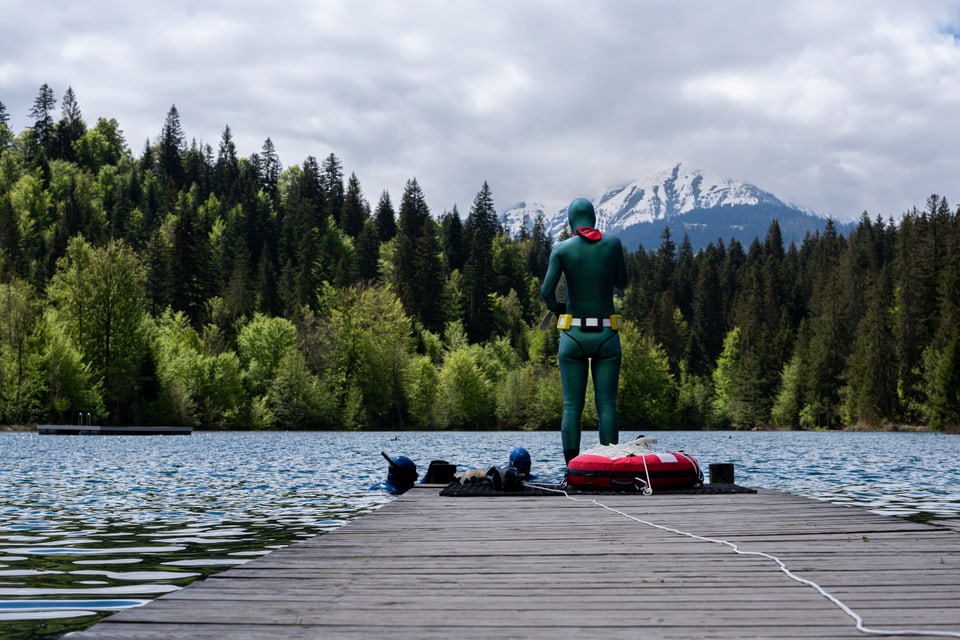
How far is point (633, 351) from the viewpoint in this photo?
10988 cm

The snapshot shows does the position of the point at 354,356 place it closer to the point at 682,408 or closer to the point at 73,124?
the point at 682,408

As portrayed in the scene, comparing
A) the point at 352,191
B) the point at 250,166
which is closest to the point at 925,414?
the point at 352,191

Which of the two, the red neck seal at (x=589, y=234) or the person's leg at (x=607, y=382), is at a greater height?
the red neck seal at (x=589, y=234)

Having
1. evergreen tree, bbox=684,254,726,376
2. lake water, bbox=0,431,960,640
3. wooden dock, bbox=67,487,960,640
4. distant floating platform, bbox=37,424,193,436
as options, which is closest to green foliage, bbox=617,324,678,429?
evergreen tree, bbox=684,254,726,376

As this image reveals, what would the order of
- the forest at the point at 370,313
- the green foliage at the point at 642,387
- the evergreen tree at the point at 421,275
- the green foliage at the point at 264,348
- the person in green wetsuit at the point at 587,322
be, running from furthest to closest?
the evergreen tree at the point at 421,275
the green foliage at the point at 642,387
the green foliage at the point at 264,348
the forest at the point at 370,313
the person in green wetsuit at the point at 587,322

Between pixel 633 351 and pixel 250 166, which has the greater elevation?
pixel 250 166

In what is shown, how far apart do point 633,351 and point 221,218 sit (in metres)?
90.1

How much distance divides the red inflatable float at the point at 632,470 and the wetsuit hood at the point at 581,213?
11.5ft

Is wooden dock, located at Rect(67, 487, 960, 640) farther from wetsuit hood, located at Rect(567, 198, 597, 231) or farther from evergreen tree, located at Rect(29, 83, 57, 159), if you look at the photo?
evergreen tree, located at Rect(29, 83, 57, 159)

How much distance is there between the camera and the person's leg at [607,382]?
1412 cm

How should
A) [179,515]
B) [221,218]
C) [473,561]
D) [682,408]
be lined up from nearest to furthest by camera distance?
[473,561] < [179,515] < [682,408] < [221,218]

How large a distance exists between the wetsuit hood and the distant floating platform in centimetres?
5571

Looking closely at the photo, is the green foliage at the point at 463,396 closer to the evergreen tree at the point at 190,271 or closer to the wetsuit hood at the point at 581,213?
the evergreen tree at the point at 190,271

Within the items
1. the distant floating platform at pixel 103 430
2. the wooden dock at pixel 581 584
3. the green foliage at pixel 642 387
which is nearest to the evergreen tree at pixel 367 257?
the green foliage at pixel 642 387
